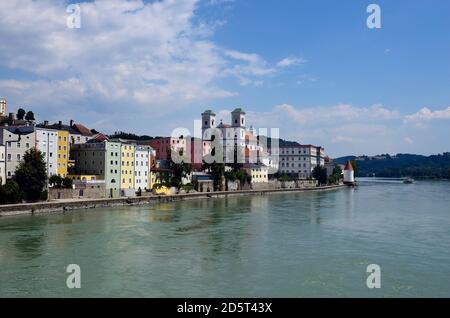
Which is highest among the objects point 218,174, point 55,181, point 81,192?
point 218,174

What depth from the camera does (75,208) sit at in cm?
3406

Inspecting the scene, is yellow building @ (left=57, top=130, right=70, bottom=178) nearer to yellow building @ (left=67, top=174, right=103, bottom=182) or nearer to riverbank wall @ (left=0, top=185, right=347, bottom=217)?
yellow building @ (left=67, top=174, right=103, bottom=182)

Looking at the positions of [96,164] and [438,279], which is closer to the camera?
[438,279]

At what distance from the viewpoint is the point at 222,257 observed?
16609 millimetres

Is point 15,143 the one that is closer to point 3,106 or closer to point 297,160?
point 3,106

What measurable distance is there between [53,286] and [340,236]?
1381cm

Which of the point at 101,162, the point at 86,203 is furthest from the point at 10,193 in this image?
the point at 101,162

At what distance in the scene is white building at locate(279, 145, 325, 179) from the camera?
91812mm

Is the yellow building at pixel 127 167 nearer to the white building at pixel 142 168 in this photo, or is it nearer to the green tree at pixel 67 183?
the white building at pixel 142 168

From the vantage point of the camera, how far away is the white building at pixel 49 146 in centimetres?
3906

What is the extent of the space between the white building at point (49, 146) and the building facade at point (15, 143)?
4.93 feet

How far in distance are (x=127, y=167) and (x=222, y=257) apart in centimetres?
3073
